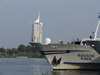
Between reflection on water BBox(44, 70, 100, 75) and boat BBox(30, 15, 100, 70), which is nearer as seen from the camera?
reflection on water BBox(44, 70, 100, 75)

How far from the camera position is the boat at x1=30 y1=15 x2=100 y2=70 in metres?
53.4

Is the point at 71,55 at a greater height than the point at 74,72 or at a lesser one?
greater

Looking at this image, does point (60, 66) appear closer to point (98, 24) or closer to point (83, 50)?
point (83, 50)

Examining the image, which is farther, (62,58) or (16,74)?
(62,58)

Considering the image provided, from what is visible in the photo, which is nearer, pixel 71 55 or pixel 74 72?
pixel 74 72

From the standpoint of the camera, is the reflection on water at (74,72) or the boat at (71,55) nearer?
the reflection on water at (74,72)

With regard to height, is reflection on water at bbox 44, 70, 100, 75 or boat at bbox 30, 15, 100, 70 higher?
boat at bbox 30, 15, 100, 70

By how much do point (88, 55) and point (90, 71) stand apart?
2.18 meters

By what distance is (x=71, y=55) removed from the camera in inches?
2119

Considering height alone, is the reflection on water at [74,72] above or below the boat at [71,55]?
below

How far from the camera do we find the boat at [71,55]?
5338cm

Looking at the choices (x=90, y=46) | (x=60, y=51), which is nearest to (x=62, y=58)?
(x=60, y=51)

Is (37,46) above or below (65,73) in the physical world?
above

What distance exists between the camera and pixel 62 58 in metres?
54.2
